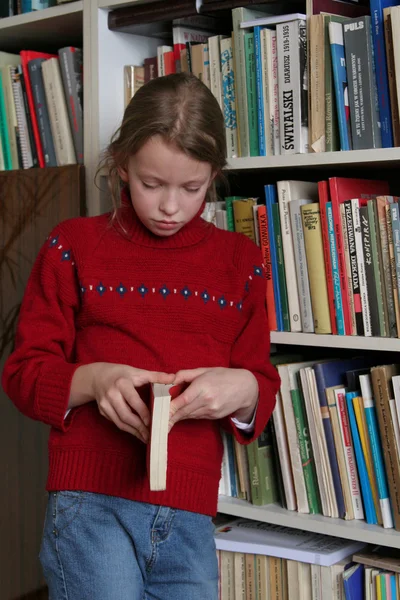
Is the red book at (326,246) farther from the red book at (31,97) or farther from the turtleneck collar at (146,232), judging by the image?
the red book at (31,97)

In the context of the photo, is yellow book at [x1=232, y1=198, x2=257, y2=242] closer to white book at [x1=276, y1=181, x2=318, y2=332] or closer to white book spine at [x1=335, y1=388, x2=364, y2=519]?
white book at [x1=276, y1=181, x2=318, y2=332]

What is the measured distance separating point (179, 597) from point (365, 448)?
42 cm

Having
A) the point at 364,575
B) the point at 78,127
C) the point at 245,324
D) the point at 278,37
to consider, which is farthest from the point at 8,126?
the point at 364,575

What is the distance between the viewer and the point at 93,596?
114cm

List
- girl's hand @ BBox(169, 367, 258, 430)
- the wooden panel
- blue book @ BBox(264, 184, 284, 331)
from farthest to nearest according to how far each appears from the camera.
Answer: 1. the wooden panel
2. blue book @ BBox(264, 184, 284, 331)
3. girl's hand @ BBox(169, 367, 258, 430)

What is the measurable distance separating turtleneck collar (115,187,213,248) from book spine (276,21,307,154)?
0.80 ft

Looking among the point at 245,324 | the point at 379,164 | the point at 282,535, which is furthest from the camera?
the point at 282,535

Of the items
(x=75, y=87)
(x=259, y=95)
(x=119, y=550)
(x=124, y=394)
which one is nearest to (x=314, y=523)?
(x=119, y=550)

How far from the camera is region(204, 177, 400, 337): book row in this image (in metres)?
1.34

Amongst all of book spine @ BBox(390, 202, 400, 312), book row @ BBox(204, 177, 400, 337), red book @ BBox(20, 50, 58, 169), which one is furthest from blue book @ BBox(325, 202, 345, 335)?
red book @ BBox(20, 50, 58, 169)

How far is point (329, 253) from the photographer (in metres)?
1.39

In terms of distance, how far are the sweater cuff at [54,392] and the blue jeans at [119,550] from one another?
0.12 meters

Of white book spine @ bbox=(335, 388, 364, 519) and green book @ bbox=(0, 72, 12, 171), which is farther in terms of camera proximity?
green book @ bbox=(0, 72, 12, 171)

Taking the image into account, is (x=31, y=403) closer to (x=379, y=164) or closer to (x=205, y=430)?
(x=205, y=430)
